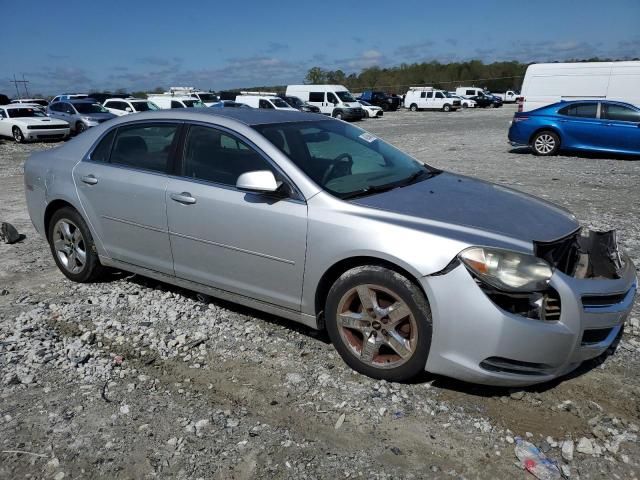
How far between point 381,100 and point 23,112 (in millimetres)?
30077

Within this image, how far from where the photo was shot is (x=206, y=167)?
12.2 ft

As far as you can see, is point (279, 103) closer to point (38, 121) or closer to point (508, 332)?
point (38, 121)

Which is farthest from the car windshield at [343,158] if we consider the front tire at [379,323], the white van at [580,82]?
A: the white van at [580,82]

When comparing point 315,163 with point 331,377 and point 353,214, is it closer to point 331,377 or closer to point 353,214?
point 353,214

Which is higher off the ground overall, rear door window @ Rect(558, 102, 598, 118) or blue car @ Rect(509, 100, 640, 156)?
rear door window @ Rect(558, 102, 598, 118)

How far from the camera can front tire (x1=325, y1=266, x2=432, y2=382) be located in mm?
2898

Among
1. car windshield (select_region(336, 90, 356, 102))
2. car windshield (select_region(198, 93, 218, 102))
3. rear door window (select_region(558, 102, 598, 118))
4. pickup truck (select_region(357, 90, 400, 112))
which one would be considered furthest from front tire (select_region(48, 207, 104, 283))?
pickup truck (select_region(357, 90, 400, 112))

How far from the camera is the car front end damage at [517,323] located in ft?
8.84

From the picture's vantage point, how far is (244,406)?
2.97 metres

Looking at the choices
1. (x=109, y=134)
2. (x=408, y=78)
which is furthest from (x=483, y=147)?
(x=408, y=78)

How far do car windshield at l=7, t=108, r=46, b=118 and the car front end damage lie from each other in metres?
22.3

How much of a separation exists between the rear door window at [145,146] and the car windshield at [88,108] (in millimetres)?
19662

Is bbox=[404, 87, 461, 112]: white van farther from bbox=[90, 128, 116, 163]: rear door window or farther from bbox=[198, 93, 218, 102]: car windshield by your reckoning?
bbox=[90, 128, 116, 163]: rear door window

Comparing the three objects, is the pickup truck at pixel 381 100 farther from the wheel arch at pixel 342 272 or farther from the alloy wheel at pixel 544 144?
the wheel arch at pixel 342 272
